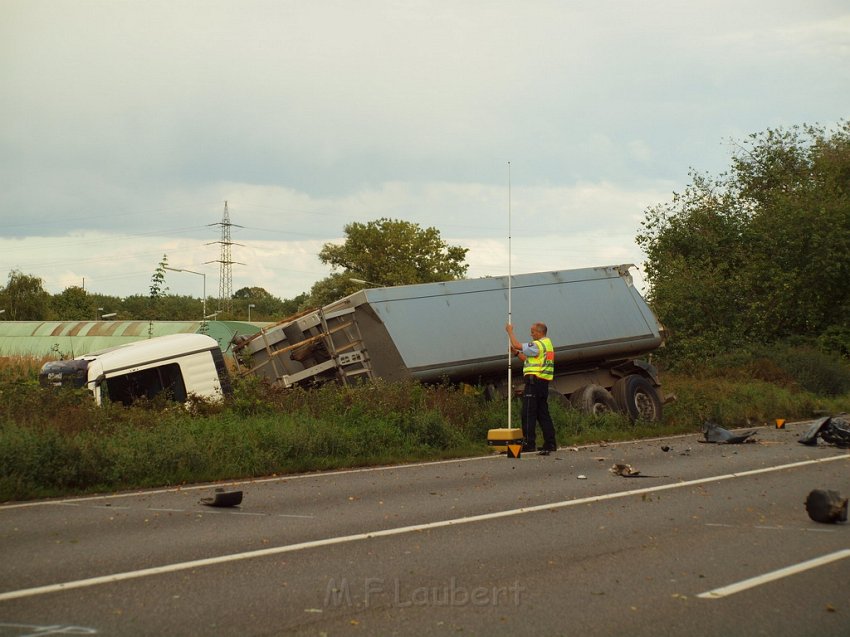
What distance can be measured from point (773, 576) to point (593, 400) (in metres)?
12.3

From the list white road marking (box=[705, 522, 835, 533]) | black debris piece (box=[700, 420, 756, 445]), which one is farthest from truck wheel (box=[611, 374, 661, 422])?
white road marking (box=[705, 522, 835, 533])

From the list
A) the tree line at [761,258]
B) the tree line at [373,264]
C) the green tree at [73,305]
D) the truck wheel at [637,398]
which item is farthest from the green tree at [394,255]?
the truck wheel at [637,398]

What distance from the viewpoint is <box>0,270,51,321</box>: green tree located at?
79431 millimetres

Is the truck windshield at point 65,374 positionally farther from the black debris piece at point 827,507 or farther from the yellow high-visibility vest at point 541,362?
the black debris piece at point 827,507

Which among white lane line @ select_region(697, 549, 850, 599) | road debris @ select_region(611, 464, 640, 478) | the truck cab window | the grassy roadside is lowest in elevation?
white lane line @ select_region(697, 549, 850, 599)

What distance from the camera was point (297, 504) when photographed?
9.77m

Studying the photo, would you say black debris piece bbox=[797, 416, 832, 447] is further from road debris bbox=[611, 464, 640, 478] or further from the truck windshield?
the truck windshield

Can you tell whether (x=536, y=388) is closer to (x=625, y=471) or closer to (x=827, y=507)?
(x=625, y=471)

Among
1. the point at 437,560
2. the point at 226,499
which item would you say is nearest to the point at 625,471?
the point at 226,499

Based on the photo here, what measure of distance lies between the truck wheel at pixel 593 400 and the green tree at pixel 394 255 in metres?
52.6

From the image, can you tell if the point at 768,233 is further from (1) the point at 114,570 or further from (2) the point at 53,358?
(1) the point at 114,570

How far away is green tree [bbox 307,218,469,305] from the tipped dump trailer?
51.6 m

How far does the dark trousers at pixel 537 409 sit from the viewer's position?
14.5 meters

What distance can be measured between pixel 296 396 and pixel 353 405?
3.41ft
